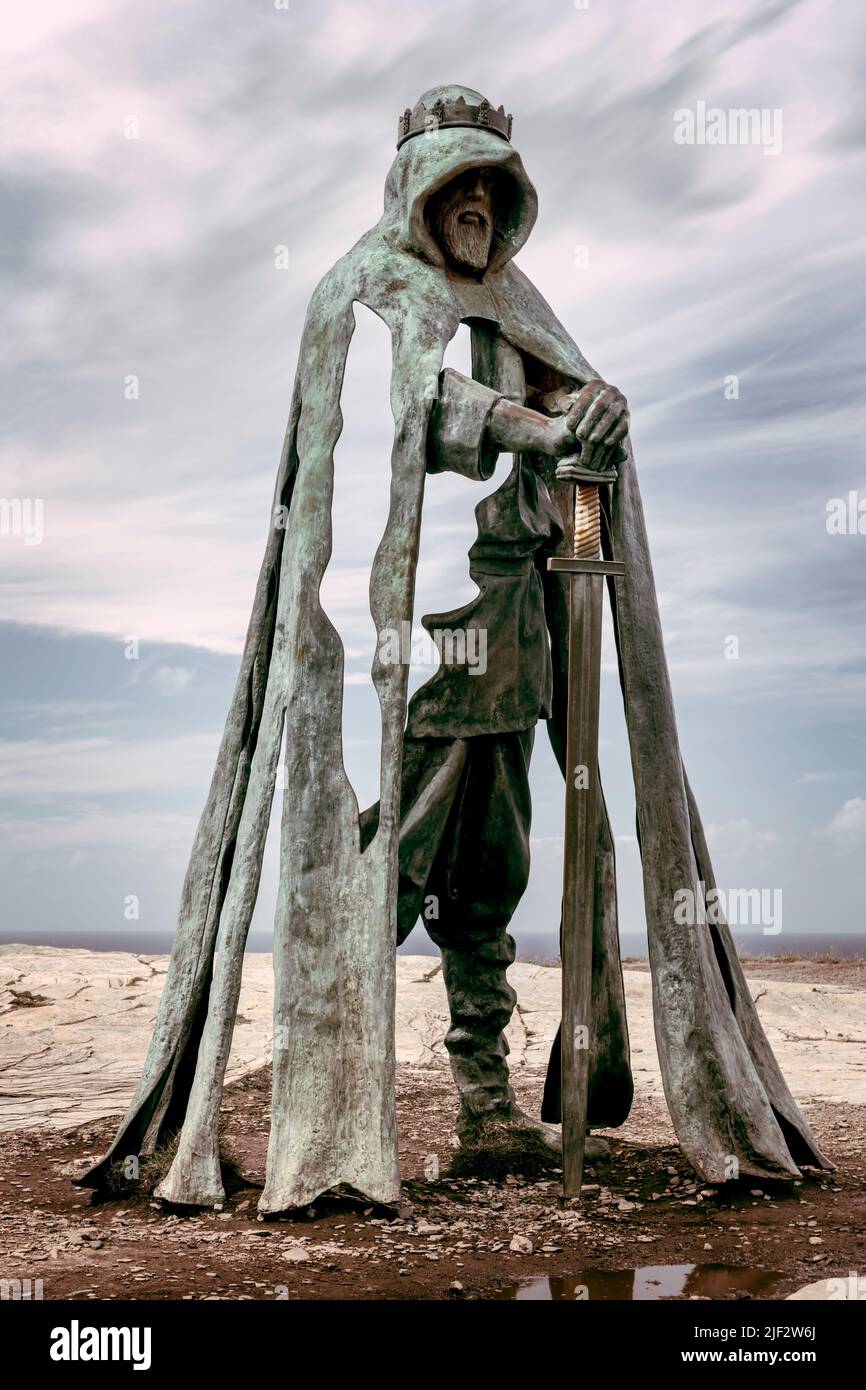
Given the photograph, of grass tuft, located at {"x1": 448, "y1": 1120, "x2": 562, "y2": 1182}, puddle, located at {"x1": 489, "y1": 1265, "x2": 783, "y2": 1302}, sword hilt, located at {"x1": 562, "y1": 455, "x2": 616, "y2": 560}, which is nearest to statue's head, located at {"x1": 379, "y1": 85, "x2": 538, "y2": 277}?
sword hilt, located at {"x1": 562, "y1": 455, "x2": 616, "y2": 560}

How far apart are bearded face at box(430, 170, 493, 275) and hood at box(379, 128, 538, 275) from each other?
57 mm

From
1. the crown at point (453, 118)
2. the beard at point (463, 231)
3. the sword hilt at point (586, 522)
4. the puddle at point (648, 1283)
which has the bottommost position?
the puddle at point (648, 1283)

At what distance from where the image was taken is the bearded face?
4.86 metres

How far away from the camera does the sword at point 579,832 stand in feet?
13.8

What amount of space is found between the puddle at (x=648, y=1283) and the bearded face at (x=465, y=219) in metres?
3.42

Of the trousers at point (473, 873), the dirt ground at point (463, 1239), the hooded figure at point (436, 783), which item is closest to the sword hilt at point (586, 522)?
the hooded figure at point (436, 783)

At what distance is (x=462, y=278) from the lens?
498 centimetres

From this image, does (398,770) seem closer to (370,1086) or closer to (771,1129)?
(370,1086)

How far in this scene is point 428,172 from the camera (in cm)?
473

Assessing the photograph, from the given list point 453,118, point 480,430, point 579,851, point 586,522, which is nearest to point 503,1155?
point 579,851

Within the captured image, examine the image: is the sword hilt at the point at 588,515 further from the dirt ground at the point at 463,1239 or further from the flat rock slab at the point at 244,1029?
the flat rock slab at the point at 244,1029

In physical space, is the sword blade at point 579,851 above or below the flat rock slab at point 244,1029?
above

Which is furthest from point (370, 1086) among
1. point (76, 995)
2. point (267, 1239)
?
point (76, 995)

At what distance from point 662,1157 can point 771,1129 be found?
1.86ft
